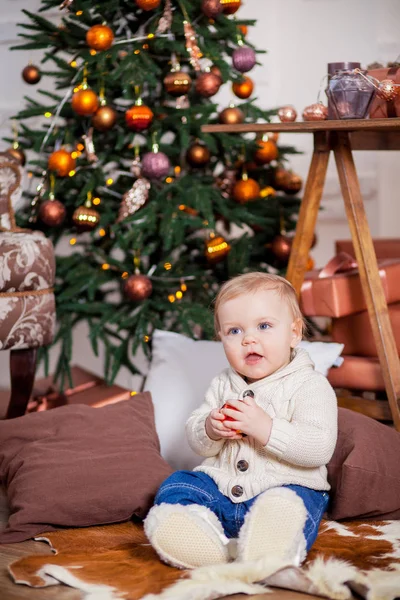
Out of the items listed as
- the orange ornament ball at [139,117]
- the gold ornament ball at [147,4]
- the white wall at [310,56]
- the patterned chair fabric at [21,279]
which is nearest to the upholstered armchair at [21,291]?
the patterned chair fabric at [21,279]

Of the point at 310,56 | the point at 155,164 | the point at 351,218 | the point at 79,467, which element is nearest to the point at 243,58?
the point at 155,164

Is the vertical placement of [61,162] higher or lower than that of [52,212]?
higher

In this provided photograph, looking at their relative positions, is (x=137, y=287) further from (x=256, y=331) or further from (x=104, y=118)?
(x=256, y=331)

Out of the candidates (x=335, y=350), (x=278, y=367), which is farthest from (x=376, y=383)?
(x=278, y=367)

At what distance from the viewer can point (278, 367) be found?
1570 millimetres

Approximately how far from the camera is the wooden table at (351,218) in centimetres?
186

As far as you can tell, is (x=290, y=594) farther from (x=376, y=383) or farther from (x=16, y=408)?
(x=16, y=408)

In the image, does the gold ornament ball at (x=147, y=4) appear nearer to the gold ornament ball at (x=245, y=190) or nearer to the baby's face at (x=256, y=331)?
the gold ornament ball at (x=245, y=190)

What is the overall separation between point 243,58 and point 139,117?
373 mm

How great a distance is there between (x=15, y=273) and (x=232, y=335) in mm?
905

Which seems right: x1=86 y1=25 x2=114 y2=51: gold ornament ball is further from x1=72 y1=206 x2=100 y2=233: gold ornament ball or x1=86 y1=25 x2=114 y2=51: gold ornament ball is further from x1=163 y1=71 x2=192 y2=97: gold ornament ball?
x1=72 y1=206 x2=100 y2=233: gold ornament ball

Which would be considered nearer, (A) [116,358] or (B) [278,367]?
(B) [278,367]

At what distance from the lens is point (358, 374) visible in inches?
83.0

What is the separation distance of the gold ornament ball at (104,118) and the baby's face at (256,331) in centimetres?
109
